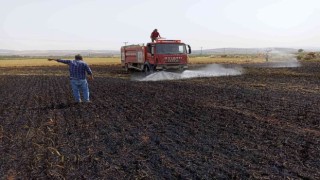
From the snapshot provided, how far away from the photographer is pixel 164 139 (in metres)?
7.84

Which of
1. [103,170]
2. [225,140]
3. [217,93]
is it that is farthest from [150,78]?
[103,170]

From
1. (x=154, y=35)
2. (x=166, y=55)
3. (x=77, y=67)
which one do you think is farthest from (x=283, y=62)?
(x=77, y=67)

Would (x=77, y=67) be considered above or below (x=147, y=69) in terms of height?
above

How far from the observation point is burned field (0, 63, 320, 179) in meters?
5.81

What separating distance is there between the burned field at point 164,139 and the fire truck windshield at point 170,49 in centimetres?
1309

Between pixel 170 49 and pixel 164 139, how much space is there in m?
18.9

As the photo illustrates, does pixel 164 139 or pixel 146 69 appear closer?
pixel 164 139

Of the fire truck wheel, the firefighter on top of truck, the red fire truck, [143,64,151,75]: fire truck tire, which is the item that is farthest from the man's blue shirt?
the firefighter on top of truck

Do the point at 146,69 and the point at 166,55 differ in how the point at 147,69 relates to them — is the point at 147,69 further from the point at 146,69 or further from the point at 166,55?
A: the point at 166,55

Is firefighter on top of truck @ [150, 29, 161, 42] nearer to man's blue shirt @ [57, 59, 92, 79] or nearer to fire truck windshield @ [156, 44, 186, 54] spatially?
fire truck windshield @ [156, 44, 186, 54]

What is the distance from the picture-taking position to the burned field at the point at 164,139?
5.81 m

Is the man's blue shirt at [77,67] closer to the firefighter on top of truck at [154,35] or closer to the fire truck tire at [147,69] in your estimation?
the fire truck tire at [147,69]

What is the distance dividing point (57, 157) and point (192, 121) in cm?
394

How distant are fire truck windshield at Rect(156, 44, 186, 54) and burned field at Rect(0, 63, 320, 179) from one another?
13.1 metres
